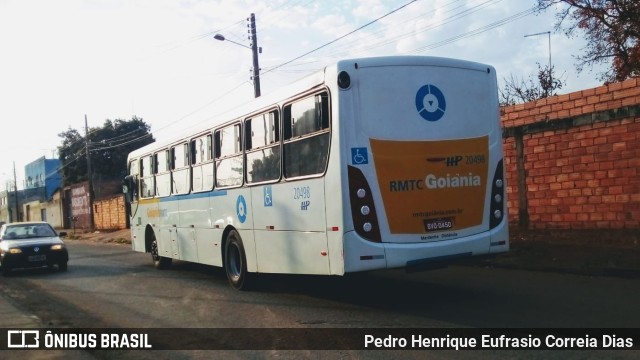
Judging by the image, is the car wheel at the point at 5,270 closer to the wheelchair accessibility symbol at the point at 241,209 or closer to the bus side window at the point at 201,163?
the bus side window at the point at 201,163

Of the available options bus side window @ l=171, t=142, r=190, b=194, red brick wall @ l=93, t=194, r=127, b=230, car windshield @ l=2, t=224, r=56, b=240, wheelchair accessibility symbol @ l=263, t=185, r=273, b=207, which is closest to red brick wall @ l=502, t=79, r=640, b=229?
wheelchair accessibility symbol @ l=263, t=185, r=273, b=207

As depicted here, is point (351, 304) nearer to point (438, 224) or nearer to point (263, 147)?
point (438, 224)

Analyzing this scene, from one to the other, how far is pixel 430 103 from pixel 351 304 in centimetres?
301

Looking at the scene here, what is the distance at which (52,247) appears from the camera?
15484mm

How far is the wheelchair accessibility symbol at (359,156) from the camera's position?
7.13m

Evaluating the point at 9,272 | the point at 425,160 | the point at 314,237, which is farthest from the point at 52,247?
the point at 425,160

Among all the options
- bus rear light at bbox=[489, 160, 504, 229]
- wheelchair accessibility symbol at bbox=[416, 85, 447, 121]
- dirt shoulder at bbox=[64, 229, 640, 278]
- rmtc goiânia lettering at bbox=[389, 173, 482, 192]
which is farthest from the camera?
dirt shoulder at bbox=[64, 229, 640, 278]

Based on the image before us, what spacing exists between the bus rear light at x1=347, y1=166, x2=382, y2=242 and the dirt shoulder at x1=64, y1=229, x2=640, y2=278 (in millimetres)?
3237

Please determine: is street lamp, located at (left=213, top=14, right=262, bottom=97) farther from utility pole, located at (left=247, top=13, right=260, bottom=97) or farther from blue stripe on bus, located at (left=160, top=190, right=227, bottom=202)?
blue stripe on bus, located at (left=160, top=190, right=227, bottom=202)

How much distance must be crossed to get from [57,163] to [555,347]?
85.7 metres

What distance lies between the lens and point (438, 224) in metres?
7.52

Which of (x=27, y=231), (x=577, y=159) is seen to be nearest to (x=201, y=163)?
(x=577, y=159)

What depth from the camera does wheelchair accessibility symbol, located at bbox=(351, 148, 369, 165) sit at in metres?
7.13

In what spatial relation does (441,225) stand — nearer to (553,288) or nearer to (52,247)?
(553,288)
